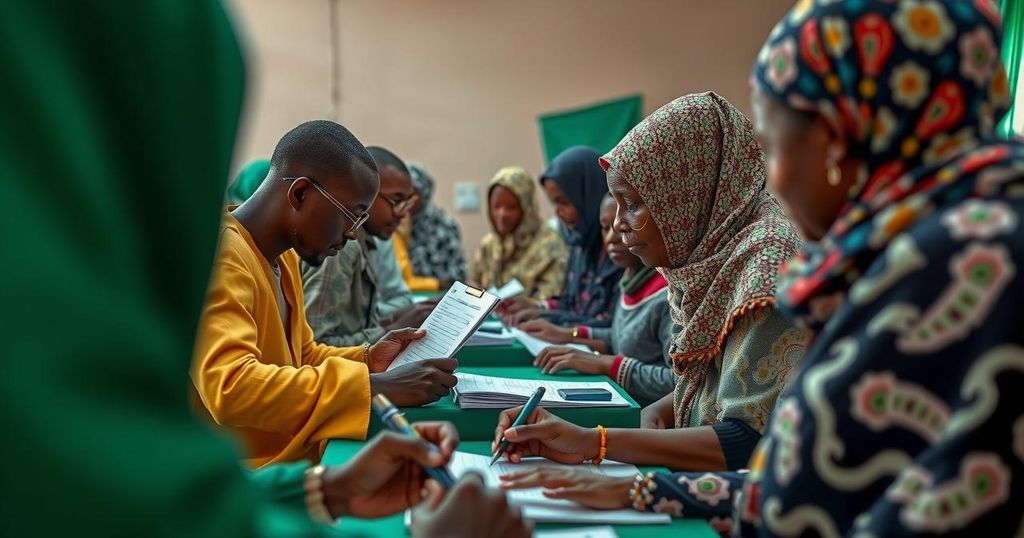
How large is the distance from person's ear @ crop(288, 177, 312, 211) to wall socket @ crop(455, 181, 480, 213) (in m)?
4.21

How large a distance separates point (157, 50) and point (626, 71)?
18.8 feet

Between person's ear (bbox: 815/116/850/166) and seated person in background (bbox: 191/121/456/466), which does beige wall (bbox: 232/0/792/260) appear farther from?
person's ear (bbox: 815/116/850/166)

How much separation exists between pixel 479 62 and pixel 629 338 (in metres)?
3.84

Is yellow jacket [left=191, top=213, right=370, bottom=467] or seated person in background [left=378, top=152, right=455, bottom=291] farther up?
yellow jacket [left=191, top=213, right=370, bottom=467]

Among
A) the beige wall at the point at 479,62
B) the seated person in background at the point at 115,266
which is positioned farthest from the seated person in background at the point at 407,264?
the seated person in background at the point at 115,266

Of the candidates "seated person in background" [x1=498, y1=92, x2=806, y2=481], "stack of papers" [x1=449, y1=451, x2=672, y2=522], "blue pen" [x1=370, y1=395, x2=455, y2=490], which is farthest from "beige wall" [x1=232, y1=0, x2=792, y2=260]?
"blue pen" [x1=370, y1=395, x2=455, y2=490]

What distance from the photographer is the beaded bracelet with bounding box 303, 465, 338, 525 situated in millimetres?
1052

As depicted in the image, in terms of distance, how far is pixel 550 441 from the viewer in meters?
1.39

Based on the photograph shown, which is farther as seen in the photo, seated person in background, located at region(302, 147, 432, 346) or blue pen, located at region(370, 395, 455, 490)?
seated person in background, located at region(302, 147, 432, 346)

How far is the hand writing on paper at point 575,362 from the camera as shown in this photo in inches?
88.9

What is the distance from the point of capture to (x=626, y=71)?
5.99 m

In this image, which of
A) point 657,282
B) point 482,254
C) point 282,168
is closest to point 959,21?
point 282,168

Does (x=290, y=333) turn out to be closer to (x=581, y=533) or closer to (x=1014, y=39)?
(x=581, y=533)

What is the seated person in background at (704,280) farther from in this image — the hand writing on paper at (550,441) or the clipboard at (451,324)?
the clipboard at (451,324)
